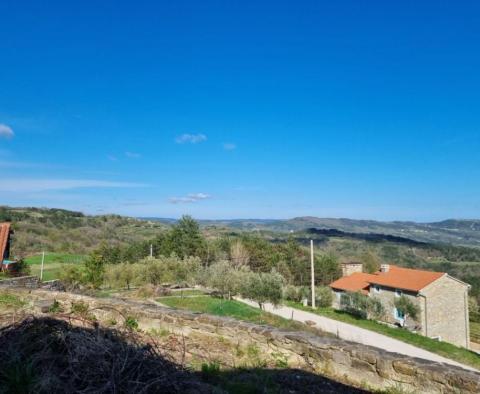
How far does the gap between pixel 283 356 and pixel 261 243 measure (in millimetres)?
37282

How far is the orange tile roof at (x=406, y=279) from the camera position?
24328 mm

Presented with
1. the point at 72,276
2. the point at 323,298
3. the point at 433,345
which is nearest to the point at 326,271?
the point at 323,298

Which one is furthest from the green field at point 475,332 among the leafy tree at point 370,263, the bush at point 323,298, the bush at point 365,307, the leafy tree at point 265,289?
the leafy tree at point 265,289

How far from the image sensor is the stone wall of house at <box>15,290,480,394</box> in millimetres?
4090

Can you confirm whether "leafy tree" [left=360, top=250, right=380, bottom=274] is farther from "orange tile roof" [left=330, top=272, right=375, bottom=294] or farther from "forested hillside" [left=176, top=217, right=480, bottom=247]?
"forested hillside" [left=176, top=217, right=480, bottom=247]

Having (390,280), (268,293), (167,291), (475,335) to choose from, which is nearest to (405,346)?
(268,293)

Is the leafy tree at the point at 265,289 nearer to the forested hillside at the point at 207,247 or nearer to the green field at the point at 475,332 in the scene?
the forested hillside at the point at 207,247

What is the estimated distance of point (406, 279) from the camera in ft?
85.7

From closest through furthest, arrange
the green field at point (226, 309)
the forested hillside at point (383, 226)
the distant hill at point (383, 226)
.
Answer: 1. the green field at point (226, 309)
2. the distant hill at point (383, 226)
3. the forested hillside at point (383, 226)

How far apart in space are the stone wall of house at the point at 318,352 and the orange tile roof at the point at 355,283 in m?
24.8

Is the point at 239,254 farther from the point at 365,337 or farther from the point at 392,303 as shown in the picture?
the point at 365,337

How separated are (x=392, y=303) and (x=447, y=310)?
3.47 m

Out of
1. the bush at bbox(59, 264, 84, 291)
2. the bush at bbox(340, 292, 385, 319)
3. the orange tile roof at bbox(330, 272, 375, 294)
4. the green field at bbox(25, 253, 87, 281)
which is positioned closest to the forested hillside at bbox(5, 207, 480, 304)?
the green field at bbox(25, 253, 87, 281)

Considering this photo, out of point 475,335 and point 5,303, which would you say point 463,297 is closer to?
point 475,335
